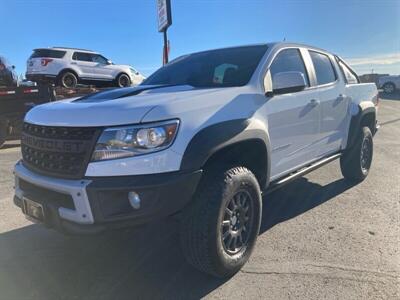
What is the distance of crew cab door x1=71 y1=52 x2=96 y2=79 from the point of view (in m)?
15.0

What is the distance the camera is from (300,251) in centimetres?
380

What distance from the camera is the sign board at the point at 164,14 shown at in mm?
15146

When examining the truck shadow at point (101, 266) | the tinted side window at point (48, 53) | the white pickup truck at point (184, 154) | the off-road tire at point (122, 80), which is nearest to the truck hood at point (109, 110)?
the white pickup truck at point (184, 154)

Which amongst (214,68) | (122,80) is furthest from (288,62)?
(122,80)

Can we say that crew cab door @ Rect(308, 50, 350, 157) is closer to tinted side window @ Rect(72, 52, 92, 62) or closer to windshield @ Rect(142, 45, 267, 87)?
windshield @ Rect(142, 45, 267, 87)

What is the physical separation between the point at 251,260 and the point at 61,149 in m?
1.86

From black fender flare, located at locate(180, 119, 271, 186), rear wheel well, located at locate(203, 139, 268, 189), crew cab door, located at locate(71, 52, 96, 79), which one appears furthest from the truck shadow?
crew cab door, located at locate(71, 52, 96, 79)

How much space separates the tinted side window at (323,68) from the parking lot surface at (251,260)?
1.51 metres

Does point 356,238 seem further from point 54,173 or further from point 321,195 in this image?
point 54,173

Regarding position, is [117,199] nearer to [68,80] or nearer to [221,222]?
[221,222]

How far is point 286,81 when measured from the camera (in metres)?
3.83

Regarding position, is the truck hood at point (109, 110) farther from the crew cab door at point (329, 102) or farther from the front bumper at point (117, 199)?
the crew cab door at point (329, 102)

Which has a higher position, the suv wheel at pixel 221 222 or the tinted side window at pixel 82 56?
the tinted side window at pixel 82 56

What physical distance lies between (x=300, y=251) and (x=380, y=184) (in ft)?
9.18
